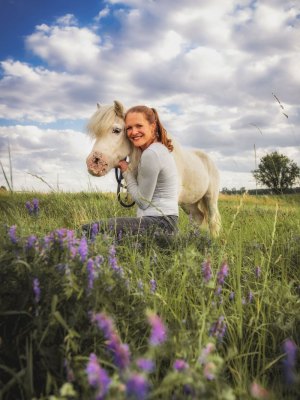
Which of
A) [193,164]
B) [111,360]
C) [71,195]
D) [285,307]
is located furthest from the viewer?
[71,195]

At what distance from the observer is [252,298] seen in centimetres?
261

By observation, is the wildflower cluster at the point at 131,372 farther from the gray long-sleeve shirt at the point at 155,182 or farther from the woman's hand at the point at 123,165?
the woman's hand at the point at 123,165

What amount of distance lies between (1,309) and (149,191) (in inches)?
104

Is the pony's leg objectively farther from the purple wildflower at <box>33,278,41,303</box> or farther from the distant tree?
the purple wildflower at <box>33,278,41,303</box>

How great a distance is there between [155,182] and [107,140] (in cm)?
96

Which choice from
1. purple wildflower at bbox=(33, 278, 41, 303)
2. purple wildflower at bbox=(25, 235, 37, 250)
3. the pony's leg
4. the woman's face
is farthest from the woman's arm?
the pony's leg

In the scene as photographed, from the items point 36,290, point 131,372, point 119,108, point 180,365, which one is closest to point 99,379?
point 131,372

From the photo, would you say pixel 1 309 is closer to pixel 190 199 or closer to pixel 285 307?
→ pixel 285 307

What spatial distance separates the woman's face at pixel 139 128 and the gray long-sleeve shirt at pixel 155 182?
0.17 metres

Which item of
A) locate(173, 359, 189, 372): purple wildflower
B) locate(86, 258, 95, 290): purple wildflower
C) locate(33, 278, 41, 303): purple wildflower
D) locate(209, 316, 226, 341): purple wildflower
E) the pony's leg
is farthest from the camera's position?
the pony's leg

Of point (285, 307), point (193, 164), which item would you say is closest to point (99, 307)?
point (285, 307)

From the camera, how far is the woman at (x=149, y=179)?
13.3ft

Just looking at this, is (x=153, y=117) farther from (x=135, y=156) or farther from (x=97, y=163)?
(x=97, y=163)

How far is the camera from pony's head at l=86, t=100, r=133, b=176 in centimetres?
454
